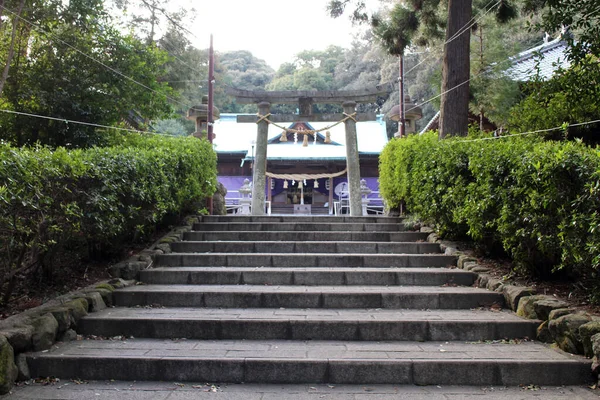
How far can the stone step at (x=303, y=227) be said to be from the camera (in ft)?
30.8

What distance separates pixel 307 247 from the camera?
8031mm

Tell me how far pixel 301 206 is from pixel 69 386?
19747 millimetres

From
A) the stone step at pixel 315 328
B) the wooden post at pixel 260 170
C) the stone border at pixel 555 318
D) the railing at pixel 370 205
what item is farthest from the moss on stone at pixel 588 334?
the railing at pixel 370 205

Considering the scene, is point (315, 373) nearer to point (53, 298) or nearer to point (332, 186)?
point (53, 298)

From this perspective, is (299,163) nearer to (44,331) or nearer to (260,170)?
(260,170)

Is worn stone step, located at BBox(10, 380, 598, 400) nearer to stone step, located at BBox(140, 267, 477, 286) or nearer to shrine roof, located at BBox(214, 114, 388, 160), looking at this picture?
stone step, located at BBox(140, 267, 477, 286)

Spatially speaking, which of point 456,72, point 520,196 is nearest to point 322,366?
point 520,196

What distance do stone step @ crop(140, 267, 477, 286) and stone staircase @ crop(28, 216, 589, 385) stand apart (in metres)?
0.01

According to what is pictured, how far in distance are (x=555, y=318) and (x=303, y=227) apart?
17.5 feet

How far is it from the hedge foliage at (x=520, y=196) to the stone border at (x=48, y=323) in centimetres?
471

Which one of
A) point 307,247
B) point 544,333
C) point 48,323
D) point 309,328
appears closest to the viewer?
point 48,323

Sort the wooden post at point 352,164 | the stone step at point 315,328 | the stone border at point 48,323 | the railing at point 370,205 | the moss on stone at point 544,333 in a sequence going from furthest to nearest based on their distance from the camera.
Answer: the railing at point 370,205, the wooden post at point 352,164, the stone step at point 315,328, the moss on stone at point 544,333, the stone border at point 48,323

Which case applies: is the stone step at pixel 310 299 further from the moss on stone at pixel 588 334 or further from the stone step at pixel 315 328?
the moss on stone at pixel 588 334

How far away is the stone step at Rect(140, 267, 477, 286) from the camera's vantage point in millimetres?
6551
